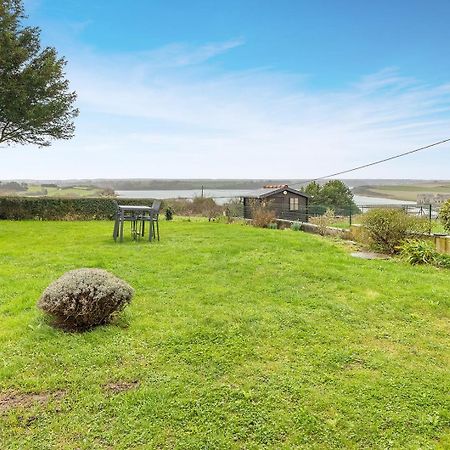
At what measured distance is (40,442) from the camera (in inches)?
88.0

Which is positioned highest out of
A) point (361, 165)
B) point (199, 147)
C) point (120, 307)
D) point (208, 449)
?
point (199, 147)

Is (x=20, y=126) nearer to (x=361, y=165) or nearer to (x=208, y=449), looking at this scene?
(x=361, y=165)

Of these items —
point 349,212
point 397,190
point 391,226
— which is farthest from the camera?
point 397,190

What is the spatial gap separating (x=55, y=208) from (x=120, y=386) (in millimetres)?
15260

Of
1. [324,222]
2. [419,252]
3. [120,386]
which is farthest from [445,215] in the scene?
[120,386]

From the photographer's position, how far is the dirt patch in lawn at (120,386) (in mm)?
2773

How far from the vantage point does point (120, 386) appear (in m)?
2.83

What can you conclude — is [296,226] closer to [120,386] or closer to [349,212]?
[349,212]

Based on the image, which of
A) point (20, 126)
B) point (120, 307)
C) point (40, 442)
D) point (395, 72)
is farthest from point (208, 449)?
point (20, 126)

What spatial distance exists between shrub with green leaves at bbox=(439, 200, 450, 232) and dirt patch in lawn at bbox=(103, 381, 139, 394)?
24.9ft

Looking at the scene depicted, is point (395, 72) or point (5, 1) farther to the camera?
point (5, 1)

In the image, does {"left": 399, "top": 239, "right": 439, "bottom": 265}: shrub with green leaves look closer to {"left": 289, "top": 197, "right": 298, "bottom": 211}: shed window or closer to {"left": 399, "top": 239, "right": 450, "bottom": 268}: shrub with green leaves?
{"left": 399, "top": 239, "right": 450, "bottom": 268}: shrub with green leaves

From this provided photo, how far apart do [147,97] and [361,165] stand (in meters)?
8.11

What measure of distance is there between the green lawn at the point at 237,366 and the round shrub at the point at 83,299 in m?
0.16
